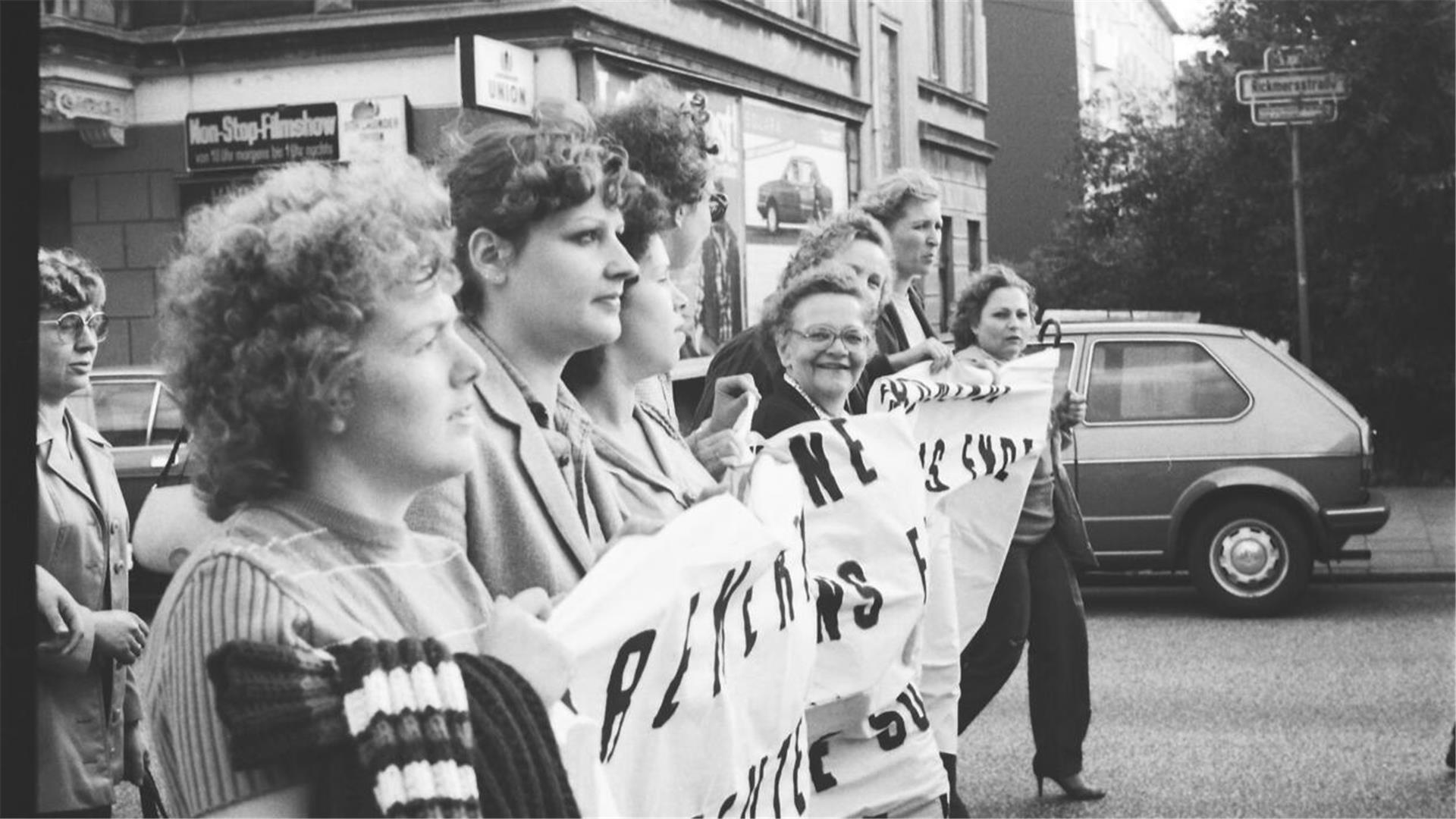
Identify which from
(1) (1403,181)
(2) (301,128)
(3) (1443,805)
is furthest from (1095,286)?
(3) (1443,805)

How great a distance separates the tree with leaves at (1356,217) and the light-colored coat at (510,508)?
15.9m

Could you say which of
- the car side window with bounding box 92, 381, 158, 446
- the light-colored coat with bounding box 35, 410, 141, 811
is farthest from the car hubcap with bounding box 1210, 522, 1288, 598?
the light-colored coat with bounding box 35, 410, 141, 811

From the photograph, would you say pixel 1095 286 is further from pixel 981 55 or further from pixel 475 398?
pixel 475 398

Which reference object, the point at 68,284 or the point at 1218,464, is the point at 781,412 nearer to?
the point at 68,284

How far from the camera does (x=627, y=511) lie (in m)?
3.13

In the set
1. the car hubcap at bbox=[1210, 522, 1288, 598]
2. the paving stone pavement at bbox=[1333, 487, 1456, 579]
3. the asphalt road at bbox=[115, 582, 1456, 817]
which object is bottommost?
the asphalt road at bbox=[115, 582, 1456, 817]

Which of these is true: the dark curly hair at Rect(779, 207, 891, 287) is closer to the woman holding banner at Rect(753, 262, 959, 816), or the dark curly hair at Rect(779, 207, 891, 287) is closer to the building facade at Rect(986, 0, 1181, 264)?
the woman holding banner at Rect(753, 262, 959, 816)

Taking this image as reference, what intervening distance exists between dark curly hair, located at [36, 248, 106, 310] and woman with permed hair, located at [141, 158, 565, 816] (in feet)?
7.24

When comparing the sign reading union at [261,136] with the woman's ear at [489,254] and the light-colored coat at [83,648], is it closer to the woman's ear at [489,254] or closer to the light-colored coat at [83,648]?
the light-colored coat at [83,648]

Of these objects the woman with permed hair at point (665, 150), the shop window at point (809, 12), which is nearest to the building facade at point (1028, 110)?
the shop window at point (809, 12)

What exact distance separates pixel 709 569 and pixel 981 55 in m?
31.0

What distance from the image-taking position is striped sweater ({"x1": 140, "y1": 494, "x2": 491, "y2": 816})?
1.80m

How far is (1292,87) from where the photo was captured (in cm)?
1482

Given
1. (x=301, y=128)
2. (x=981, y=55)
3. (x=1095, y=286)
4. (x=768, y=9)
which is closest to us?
(x=301, y=128)
